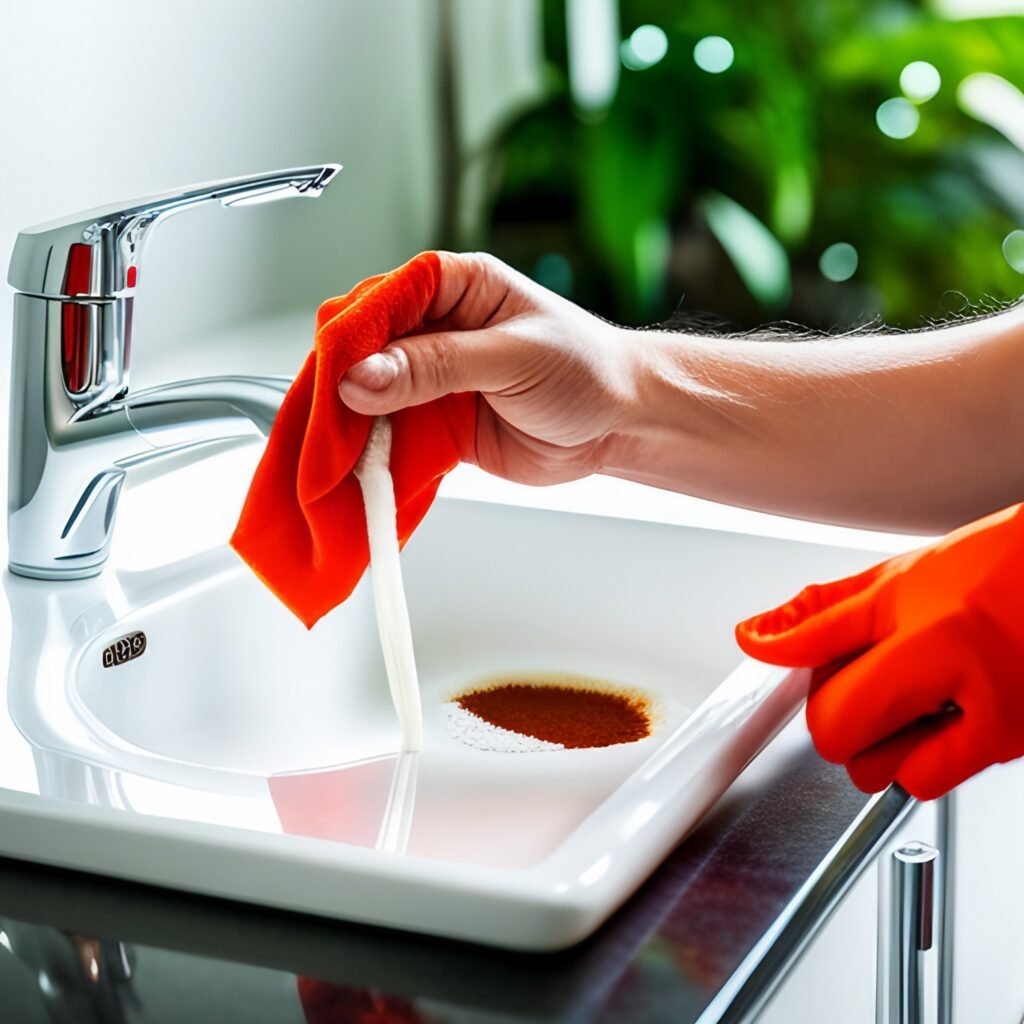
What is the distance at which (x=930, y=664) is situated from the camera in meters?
0.61

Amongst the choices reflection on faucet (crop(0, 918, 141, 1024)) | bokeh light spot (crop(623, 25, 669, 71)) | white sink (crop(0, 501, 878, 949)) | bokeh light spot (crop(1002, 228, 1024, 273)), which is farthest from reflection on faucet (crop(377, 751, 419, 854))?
bokeh light spot (crop(1002, 228, 1024, 273))

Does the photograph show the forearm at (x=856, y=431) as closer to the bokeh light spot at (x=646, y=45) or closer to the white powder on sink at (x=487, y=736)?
the white powder on sink at (x=487, y=736)

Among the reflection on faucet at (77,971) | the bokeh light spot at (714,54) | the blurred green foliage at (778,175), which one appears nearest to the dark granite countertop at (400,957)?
the reflection on faucet at (77,971)

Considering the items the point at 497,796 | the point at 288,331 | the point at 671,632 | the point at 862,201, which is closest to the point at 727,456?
the point at 671,632

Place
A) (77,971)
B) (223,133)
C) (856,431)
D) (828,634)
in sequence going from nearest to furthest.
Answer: (77,971) → (828,634) → (856,431) → (223,133)

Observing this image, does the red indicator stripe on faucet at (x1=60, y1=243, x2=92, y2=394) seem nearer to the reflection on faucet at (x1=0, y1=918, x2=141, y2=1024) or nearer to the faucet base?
the faucet base

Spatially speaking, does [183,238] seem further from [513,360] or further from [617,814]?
[617,814]

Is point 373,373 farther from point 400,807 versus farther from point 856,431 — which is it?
point 856,431

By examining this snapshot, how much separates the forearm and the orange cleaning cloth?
0.60 feet

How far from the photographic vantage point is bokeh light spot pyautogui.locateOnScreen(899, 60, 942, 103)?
215 cm

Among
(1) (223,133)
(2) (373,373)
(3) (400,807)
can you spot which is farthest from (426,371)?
(1) (223,133)

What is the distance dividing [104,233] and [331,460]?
19 cm

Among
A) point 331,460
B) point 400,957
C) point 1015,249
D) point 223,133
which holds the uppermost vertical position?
point 223,133

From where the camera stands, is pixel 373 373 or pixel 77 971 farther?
pixel 373 373
